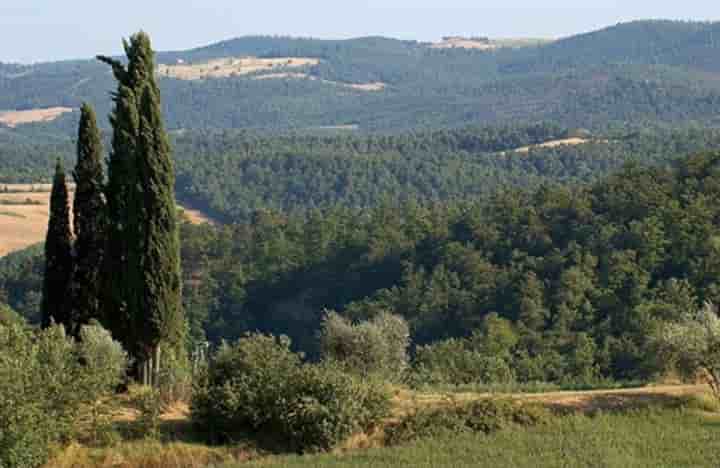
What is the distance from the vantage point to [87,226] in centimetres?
2370

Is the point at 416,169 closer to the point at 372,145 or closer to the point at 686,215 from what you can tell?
the point at 372,145

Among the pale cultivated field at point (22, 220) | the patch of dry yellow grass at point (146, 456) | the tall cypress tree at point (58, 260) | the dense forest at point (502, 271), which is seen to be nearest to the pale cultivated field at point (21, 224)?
the pale cultivated field at point (22, 220)

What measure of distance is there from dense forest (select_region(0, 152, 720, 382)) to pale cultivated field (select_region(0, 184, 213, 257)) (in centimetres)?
1842

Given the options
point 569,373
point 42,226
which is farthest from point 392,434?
point 42,226

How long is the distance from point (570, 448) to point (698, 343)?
389cm

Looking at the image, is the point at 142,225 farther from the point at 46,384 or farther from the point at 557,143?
the point at 557,143

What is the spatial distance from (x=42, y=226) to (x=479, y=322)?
61865 millimetres

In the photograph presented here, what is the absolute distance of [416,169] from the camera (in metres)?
136

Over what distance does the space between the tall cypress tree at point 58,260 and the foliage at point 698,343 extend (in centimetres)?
1240

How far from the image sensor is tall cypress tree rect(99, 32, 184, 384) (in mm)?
21969

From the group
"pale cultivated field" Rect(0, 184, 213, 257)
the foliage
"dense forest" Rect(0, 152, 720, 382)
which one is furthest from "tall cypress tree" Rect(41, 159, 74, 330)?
"pale cultivated field" Rect(0, 184, 213, 257)

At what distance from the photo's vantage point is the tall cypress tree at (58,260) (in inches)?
950

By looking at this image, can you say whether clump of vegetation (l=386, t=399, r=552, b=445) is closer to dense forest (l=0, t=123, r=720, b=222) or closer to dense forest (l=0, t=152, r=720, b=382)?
dense forest (l=0, t=152, r=720, b=382)

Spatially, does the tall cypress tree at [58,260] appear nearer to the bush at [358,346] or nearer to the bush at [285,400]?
the bush at [285,400]
